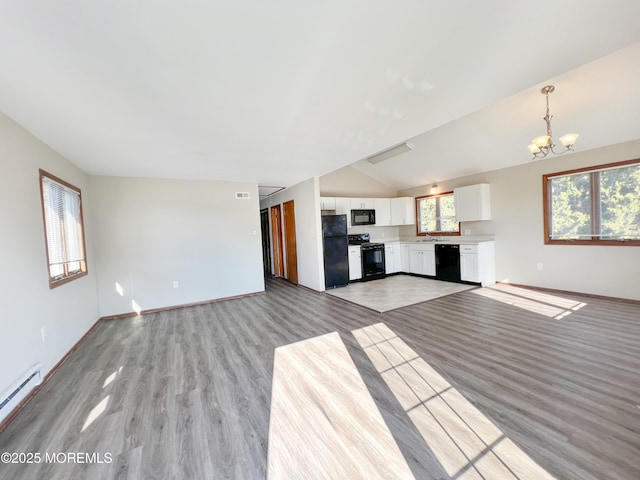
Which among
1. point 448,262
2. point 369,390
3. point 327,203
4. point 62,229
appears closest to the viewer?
point 369,390

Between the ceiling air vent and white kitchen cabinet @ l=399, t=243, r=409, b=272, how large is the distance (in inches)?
88.3

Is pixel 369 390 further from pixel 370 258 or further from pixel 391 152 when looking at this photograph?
pixel 391 152

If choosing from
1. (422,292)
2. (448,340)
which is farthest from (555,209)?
(448,340)

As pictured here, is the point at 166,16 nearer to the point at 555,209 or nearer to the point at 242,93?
the point at 242,93

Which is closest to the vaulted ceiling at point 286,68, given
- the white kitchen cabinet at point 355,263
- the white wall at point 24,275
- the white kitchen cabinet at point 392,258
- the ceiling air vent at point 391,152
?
the white wall at point 24,275

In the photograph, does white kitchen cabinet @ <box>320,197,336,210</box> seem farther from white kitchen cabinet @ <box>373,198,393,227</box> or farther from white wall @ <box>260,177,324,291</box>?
white kitchen cabinet @ <box>373,198,393,227</box>

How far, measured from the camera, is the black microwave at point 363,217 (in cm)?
638

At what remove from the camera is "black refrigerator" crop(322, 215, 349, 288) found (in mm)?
5395

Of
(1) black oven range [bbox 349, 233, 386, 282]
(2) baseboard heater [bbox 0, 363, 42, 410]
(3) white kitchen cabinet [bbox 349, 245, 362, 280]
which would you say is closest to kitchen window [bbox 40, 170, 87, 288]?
(2) baseboard heater [bbox 0, 363, 42, 410]

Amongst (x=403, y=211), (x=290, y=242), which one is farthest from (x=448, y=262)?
(x=290, y=242)

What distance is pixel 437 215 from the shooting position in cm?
642

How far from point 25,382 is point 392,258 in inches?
246

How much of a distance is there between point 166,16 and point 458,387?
3.02 meters

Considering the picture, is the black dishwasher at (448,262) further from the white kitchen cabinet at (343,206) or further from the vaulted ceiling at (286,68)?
the vaulted ceiling at (286,68)
